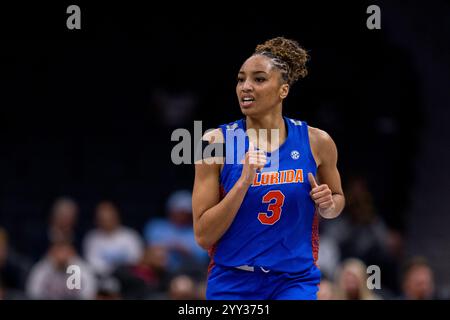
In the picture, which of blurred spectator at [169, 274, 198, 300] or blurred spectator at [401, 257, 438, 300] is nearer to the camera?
blurred spectator at [169, 274, 198, 300]

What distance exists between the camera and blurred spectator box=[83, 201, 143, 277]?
10.0 metres

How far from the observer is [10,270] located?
377 inches

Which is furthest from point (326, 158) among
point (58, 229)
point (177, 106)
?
point (177, 106)

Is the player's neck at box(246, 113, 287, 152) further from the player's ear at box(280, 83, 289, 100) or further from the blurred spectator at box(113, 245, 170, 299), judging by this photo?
the blurred spectator at box(113, 245, 170, 299)

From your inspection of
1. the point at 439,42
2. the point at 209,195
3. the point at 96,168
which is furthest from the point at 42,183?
the point at 209,195

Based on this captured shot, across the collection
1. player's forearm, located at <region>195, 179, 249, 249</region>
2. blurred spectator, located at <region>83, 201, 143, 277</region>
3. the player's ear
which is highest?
the player's ear

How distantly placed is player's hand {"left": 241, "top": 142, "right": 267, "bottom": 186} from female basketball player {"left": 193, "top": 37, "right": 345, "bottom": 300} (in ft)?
0.27

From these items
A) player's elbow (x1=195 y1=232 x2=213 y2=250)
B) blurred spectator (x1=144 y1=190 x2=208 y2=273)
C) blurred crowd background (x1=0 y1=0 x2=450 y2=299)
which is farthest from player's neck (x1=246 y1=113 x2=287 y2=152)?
blurred crowd background (x1=0 y1=0 x2=450 y2=299)

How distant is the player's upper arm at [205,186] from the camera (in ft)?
16.7

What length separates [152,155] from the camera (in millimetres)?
11875

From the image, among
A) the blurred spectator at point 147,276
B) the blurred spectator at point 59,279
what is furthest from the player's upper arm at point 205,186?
the blurred spectator at point 59,279

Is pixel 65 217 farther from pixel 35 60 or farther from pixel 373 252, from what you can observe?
pixel 373 252

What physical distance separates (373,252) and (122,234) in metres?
2.60

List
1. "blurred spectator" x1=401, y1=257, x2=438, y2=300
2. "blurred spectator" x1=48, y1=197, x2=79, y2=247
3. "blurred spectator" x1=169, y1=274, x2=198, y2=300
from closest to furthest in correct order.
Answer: "blurred spectator" x1=169, y1=274, x2=198, y2=300 → "blurred spectator" x1=401, y1=257, x2=438, y2=300 → "blurred spectator" x1=48, y1=197, x2=79, y2=247
